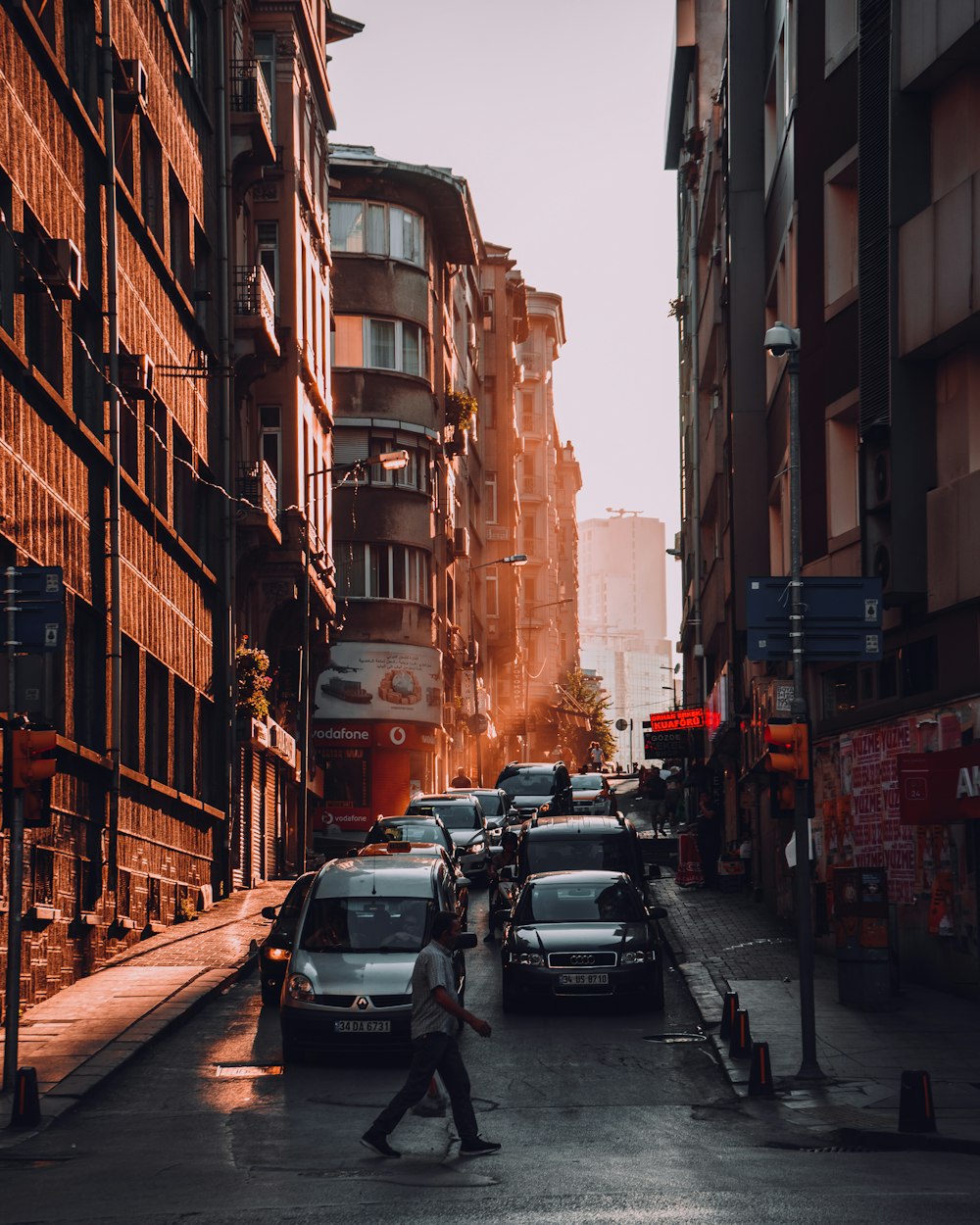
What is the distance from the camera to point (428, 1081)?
13.8 meters

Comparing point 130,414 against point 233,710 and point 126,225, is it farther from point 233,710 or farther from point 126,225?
point 233,710

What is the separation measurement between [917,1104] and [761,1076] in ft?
8.16

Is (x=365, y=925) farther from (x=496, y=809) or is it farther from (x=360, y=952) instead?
(x=496, y=809)

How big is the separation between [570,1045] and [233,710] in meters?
17.4

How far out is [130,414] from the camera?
2723 cm

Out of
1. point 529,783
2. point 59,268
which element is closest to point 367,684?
point 529,783

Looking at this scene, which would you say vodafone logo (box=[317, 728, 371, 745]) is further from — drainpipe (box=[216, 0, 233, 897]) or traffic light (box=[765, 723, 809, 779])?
traffic light (box=[765, 723, 809, 779])

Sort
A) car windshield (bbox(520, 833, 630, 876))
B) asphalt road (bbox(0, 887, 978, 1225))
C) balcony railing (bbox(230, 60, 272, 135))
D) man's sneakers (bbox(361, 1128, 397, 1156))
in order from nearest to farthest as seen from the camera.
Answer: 1. asphalt road (bbox(0, 887, 978, 1225))
2. man's sneakers (bbox(361, 1128, 397, 1156))
3. car windshield (bbox(520, 833, 630, 876))
4. balcony railing (bbox(230, 60, 272, 135))

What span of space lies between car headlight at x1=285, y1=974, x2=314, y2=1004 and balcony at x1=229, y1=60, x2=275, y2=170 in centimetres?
2213

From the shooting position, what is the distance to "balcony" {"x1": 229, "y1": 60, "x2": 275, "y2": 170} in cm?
3709

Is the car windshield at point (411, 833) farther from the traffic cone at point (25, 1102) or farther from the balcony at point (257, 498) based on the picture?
the traffic cone at point (25, 1102)

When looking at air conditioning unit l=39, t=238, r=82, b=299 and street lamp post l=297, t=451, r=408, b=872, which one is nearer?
air conditioning unit l=39, t=238, r=82, b=299

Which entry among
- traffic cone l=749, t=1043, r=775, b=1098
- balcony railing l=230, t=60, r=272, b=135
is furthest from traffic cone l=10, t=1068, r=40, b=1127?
balcony railing l=230, t=60, r=272, b=135

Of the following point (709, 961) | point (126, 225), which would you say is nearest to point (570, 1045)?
point (709, 961)
